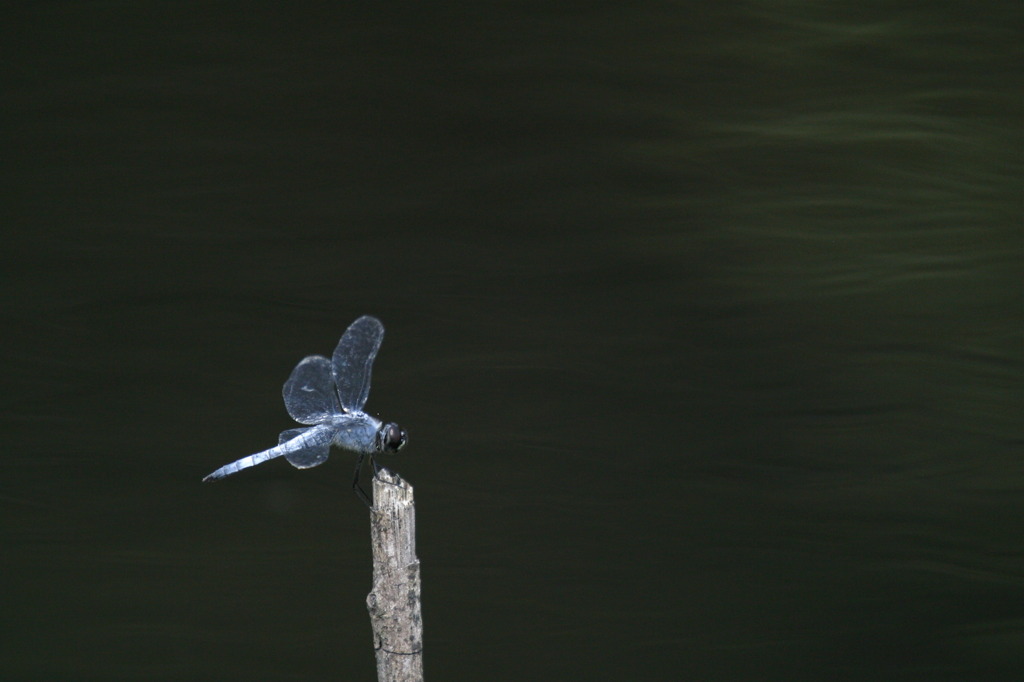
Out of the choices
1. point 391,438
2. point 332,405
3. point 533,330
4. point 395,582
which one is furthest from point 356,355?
point 533,330

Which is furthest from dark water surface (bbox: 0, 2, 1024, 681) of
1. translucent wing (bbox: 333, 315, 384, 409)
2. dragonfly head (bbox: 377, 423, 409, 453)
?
dragonfly head (bbox: 377, 423, 409, 453)

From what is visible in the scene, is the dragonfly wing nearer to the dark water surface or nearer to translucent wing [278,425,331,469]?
translucent wing [278,425,331,469]

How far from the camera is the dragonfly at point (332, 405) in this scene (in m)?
1.76

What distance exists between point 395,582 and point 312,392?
0.37m

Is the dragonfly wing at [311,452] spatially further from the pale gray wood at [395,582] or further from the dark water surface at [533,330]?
the dark water surface at [533,330]

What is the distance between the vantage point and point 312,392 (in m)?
1.79

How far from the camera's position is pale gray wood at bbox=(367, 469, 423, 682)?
1642 mm

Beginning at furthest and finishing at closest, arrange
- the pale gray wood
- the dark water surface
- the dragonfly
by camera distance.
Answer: the dark water surface < the dragonfly < the pale gray wood

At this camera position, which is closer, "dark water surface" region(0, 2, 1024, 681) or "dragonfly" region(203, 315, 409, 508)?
"dragonfly" region(203, 315, 409, 508)

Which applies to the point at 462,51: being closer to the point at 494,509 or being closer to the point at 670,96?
the point at 670,96

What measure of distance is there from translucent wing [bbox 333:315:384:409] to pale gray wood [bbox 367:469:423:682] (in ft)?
0.69

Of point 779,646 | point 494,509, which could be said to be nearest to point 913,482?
point 779,646

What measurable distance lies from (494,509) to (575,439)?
0.29 meters

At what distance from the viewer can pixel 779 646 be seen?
270cm
